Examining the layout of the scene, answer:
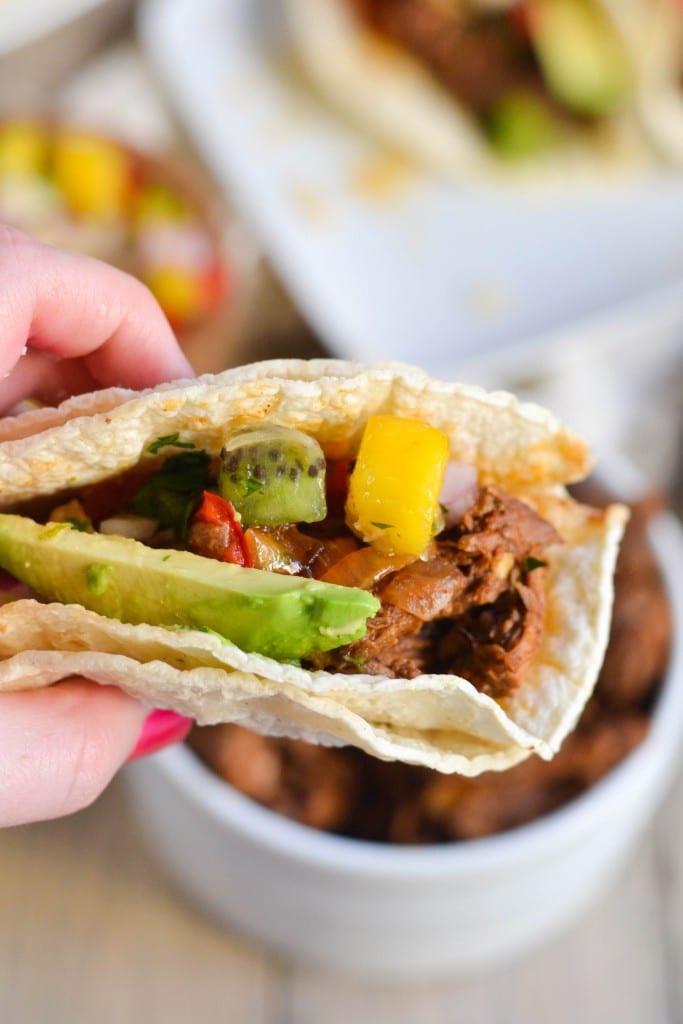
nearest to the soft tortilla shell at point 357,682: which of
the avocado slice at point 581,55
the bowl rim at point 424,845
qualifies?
the bowl rim at point 424,845

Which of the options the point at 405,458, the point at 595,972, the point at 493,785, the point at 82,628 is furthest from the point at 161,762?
the point at 595,972

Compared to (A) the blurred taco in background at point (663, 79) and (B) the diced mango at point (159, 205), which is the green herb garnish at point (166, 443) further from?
(A) the blurred taco in background at point (663, 79)

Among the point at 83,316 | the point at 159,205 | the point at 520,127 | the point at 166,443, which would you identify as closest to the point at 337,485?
the point at 166,443

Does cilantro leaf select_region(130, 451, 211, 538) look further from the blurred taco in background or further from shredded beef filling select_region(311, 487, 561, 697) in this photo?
the blurred taco in background

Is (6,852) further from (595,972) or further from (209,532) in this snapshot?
(209,532)

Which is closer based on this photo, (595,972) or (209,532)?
(209,532)

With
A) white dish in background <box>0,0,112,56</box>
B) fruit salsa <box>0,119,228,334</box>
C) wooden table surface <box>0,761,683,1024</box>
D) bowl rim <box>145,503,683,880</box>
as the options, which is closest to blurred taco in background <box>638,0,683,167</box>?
fruit salsa <box>0,119,228,334</box>
